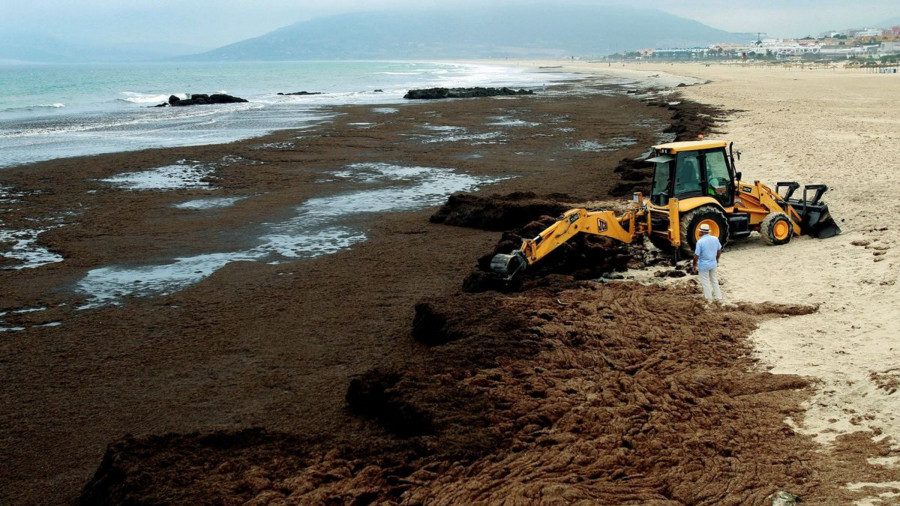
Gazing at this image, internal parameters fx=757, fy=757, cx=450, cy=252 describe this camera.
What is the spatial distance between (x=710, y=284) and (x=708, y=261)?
41 centimetres

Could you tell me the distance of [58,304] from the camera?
40.1 ft

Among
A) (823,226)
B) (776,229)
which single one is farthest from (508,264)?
(823,226)

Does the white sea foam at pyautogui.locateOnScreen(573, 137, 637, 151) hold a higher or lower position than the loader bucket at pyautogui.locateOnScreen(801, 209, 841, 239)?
higher

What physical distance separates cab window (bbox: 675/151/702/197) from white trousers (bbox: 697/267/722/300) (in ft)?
7.76

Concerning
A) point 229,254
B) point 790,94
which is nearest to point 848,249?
point 229,254

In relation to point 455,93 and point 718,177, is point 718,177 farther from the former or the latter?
point 455,93

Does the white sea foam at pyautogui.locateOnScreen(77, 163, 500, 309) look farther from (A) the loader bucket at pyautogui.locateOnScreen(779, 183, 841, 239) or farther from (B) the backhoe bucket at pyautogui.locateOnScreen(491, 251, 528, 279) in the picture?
(A) the loader bucket at pyautogui.locateOnScreen(779, 183, 841, 239)

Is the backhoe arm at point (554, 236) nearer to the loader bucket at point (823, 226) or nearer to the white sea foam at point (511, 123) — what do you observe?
the loader bucket at point (823, 226)

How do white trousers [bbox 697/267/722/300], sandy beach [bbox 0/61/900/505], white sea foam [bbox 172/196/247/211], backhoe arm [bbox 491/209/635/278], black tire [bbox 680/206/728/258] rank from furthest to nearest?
white sea foam [bbox 172/196/247/211] → black tire [bbox 680/206/728/258] → backhoe arm [bbox 491/209/635/278] → white trousers [bbox 697/267/722/300] → sandy beach [bbox 0/61/900/505]

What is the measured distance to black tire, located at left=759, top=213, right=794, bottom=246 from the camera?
43.2 ft

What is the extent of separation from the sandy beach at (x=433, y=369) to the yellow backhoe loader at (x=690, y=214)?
408 mm

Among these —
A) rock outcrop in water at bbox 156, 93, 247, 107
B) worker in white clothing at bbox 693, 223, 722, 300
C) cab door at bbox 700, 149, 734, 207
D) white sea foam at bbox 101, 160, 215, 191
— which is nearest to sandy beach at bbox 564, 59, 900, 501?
worker in white clothing at bbox 693, 223, 722, 300

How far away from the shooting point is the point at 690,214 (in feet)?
40.8

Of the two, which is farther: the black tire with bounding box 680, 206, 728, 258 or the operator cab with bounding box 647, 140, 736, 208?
the operator cab with bounding box 647, 140, 736, 208
